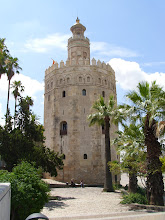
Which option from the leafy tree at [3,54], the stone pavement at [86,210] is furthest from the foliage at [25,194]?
the leafy tree at [3,54]

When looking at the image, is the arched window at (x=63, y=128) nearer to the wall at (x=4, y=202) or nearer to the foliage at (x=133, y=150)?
the foliage at (x=133, y=150)

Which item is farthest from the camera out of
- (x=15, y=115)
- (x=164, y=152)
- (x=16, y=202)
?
(x=15, y=115)

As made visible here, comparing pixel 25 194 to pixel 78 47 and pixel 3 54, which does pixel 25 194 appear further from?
pixel 78 47

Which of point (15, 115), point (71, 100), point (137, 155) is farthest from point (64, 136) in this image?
point (137, 155)

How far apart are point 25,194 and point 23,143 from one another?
10367 mm

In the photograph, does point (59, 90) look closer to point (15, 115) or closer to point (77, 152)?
point (77, 152)

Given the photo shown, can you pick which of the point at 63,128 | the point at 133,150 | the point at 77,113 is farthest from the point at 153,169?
the point at 63,128

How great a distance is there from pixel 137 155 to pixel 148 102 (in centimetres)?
355

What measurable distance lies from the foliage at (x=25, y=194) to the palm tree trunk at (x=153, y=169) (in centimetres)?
567

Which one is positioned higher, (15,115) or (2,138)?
(15,115)

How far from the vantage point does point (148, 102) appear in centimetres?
1127

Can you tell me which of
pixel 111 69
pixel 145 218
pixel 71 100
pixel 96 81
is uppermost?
pixel 111 69

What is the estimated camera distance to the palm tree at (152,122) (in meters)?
10.8

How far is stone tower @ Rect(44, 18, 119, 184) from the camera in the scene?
27109 mm
